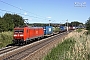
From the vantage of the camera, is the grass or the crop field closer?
the crop field

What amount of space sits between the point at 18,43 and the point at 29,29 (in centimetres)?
384

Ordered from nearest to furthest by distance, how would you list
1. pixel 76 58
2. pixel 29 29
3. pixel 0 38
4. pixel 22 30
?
1. pixel 76 58
2. pixel 22 30
3. pixel 29 29
4. pixel 0 38

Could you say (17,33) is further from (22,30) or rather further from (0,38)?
(0,38)

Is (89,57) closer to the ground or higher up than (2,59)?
higher up

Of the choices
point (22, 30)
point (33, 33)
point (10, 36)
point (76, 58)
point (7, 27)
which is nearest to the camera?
point (76, 58)

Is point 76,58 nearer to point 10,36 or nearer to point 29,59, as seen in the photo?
point 29,59

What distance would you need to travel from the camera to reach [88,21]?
182 ft

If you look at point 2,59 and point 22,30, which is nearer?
point 2,59

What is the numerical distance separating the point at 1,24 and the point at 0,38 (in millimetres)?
19018

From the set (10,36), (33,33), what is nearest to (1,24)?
(10,36)

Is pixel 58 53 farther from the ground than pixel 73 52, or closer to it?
closer to it

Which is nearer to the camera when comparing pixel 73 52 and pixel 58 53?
pixel 73 52

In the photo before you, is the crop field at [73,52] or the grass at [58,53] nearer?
the crop field at [73,52]

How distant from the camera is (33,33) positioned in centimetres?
3788
